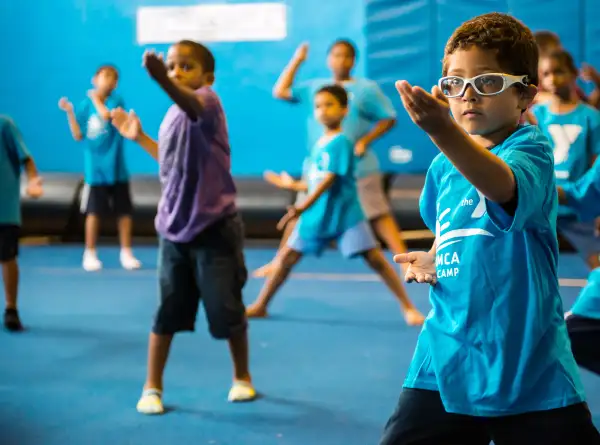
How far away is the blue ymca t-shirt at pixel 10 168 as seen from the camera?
4340mm

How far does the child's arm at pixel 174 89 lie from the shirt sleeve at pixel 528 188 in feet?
4.72

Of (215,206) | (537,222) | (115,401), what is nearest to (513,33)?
(537,222)

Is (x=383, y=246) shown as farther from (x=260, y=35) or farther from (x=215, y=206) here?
(x=215, y=206)

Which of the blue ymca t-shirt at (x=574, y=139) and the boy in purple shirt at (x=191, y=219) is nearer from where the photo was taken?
the boy in purple shirt at (x=191, y=219)

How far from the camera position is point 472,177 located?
1.36 m

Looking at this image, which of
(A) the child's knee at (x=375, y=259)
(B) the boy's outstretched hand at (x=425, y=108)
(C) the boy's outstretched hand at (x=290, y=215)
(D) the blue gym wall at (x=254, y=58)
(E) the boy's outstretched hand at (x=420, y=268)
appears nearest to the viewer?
(B) the boy's outstretched hand at (x=425, y=108)

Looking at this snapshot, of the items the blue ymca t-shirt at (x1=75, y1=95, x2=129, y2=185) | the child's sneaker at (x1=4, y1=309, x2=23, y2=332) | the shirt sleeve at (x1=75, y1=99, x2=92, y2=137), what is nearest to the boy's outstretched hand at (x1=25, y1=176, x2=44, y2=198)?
the child's sneaker at (x1=4, y1=309, x2=23, y2=332)

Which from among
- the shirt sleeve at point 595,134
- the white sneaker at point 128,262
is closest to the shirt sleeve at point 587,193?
the shirt sleeve at point 595,134

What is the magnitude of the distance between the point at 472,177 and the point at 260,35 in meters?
7.29

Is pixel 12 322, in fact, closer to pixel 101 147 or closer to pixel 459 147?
pixel 101 147

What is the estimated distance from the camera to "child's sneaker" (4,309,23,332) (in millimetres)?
4465

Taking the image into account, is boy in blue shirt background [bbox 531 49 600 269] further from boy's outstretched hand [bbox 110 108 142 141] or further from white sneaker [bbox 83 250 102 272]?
white sneaker [bbox 83 250 102 272]

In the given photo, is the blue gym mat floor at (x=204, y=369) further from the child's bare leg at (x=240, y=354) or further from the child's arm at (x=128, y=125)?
the child's arm at (x=128, y=125)

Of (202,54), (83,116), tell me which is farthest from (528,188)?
(83,116)
